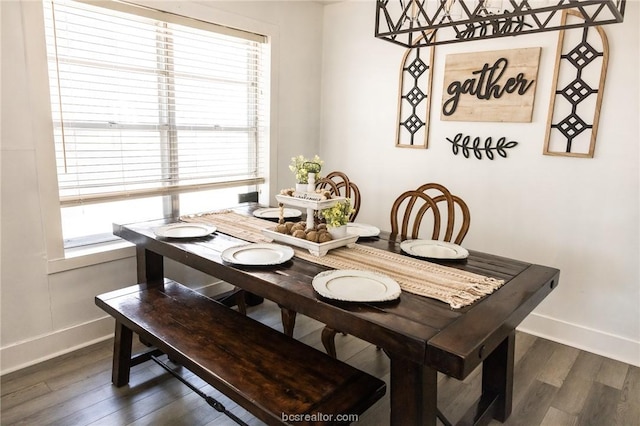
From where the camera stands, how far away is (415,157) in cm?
327

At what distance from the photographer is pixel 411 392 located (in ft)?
4.43

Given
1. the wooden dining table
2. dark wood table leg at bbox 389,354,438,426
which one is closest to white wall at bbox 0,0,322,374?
the wooden dining table

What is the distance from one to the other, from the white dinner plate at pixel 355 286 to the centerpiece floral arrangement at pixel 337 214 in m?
0.33

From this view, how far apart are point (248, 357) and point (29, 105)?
68.1 inches

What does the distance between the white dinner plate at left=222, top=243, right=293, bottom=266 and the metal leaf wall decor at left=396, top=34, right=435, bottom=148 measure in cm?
174

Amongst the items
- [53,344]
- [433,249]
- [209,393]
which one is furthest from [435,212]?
[53,344]

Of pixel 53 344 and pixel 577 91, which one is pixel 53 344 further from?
pixel 577 91

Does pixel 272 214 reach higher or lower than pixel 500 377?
higher

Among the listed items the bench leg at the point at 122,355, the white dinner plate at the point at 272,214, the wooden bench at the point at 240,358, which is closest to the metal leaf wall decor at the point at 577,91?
the white dinner plate at the point at 272,214

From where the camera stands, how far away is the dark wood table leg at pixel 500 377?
1902 mm

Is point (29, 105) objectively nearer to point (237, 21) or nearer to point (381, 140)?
point (237, 21)

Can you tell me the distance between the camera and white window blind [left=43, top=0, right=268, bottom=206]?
2332mm

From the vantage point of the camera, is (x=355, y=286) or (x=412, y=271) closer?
(x=355, y=286)

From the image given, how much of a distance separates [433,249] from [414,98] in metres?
1.60
